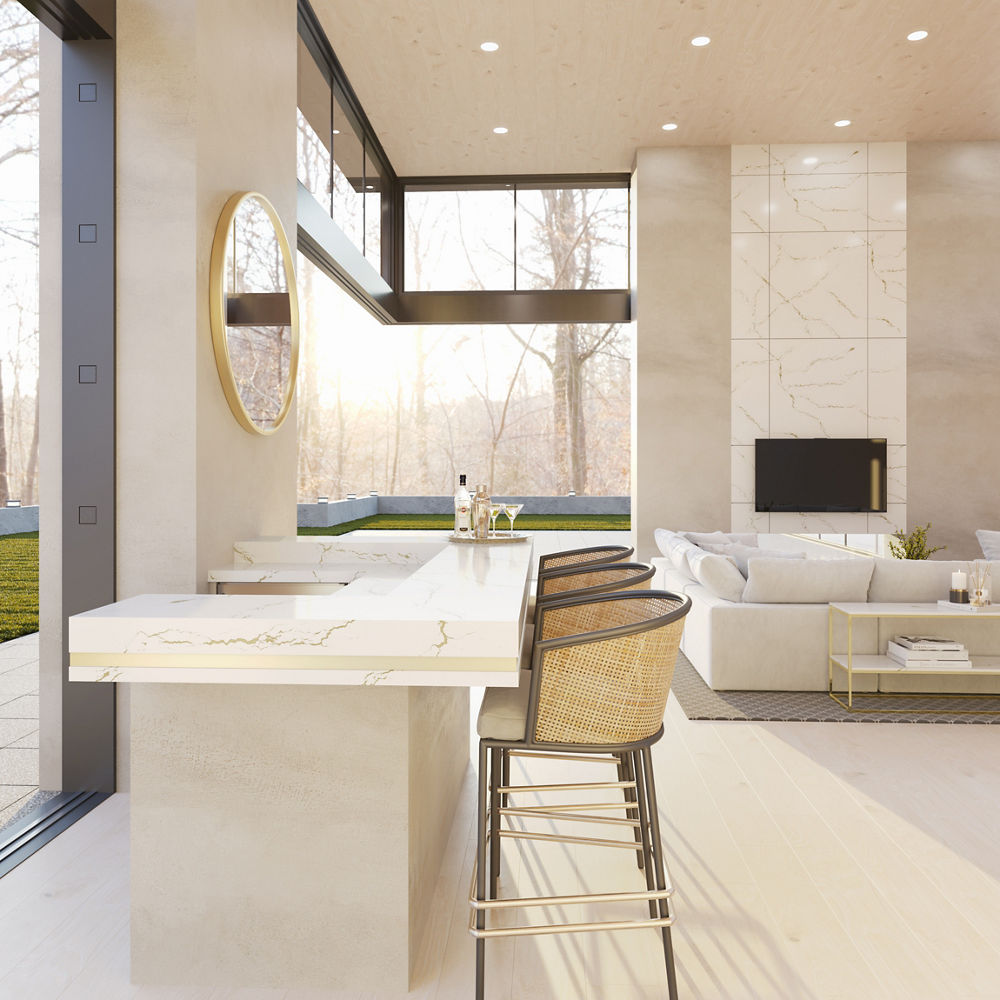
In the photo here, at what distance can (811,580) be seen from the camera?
4.15 meters

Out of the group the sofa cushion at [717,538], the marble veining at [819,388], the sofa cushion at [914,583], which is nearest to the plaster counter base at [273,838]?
the sofa cushion at [914,583]

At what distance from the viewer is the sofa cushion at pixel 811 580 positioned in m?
4.14

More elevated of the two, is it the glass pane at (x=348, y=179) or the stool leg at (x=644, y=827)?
the glass pane at (x=348, y=179)

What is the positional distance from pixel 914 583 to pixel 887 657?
1.38ft

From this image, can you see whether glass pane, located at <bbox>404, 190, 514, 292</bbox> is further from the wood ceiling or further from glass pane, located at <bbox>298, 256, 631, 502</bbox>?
glass pane, located at <bbox>298, 256, 631, 502</bbox>

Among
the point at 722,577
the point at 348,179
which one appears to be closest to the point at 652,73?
the point at 348,179

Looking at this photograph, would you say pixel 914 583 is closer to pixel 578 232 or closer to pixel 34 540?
pixel 578 232

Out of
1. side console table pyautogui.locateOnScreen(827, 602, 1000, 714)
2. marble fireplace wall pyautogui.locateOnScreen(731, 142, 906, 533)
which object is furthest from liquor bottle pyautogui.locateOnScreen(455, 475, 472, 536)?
marble fireplace wall pyautogui.locateOnScreen(731, 142, 906, 533)

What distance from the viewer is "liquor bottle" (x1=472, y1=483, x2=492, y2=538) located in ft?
9.50

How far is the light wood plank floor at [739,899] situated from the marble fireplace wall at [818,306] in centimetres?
427

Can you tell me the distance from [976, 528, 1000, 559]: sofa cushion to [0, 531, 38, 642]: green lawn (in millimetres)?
6888

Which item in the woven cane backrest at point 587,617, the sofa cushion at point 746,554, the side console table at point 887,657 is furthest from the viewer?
Answer: the sofa cushion at point 746,554

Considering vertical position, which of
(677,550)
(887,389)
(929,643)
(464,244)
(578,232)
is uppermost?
(578,232)

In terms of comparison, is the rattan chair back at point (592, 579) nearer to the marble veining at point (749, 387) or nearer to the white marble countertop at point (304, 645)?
the white marble countertop at point (304, 645)
